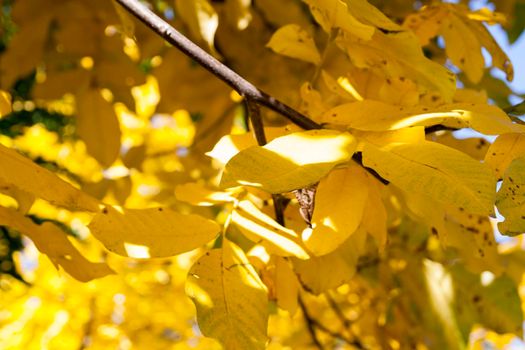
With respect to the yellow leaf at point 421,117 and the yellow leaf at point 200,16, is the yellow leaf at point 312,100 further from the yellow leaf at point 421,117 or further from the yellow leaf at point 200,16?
the yellow leaf at point 200,16

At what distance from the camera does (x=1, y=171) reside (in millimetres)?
489

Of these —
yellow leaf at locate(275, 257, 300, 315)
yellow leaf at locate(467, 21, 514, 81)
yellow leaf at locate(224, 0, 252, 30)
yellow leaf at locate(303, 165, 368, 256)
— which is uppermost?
yellow leaf at locate(467, 21, 514, 81)

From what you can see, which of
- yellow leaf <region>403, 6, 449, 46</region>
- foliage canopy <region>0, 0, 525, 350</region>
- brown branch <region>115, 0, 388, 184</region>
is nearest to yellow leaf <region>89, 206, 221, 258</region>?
foliage canopy <region>0, 0, 525, 350</region>

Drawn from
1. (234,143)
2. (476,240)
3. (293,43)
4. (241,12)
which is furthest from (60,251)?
(241,12)

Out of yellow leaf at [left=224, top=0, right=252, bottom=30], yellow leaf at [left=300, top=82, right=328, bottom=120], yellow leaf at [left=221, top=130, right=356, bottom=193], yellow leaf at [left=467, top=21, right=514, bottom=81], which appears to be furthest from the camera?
yellow leaf at [left=224, top=0, right=252, bottom=30]

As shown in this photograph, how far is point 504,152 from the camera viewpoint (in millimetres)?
489

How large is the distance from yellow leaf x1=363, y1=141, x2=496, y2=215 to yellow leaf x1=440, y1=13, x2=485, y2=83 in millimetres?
341

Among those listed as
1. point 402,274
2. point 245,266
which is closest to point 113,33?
point 402,274

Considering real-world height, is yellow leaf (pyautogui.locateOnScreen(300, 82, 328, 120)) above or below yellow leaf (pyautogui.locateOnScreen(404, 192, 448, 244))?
above

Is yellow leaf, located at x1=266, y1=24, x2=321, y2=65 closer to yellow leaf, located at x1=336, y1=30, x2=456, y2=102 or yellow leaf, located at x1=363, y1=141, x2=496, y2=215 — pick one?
yellow leaf, located at x1=336, y1=30, x2=456, y2=102

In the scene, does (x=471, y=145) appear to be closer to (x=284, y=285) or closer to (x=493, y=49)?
(x=493, y=49)

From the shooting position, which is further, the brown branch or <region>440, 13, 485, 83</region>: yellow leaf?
<region>440, 13, 485, 83</region>: yellow leaf

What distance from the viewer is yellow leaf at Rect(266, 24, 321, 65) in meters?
0.65

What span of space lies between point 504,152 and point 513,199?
70mm
